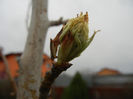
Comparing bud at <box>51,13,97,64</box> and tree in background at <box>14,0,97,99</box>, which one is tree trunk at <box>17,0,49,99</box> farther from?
bud at <box>51,13,97,64</box>

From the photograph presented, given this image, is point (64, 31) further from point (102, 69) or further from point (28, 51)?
point (102, 69)

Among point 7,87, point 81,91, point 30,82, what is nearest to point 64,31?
point 30,82

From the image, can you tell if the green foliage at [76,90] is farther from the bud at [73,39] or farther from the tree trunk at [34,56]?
the bud at [73,39]

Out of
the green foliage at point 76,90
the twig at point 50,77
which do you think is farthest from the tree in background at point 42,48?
the green foliage at point 76,90

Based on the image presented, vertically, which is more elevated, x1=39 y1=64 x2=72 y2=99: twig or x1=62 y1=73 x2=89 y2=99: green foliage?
x1=39 y1=64 x2=72 y2=99: twig

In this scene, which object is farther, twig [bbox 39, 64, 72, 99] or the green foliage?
the green foliage

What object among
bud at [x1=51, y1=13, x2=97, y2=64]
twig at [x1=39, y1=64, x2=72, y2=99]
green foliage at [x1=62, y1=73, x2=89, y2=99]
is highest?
bud at [x1=51, y1=13, x2=97, y2=64]

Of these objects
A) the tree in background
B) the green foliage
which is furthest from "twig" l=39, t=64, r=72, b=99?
the green foliage
